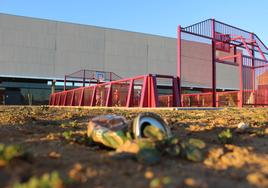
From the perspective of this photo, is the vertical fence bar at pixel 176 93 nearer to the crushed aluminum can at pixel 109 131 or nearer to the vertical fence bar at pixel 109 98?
the vertical fence bar at pixel 109 98

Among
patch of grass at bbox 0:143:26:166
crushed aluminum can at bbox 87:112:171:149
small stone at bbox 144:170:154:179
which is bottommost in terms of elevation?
small stone at bbox 144:170:154:179

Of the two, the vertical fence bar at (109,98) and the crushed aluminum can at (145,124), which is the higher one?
the vertical fence bar at (109,98)

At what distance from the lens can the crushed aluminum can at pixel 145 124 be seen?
2.84 metres

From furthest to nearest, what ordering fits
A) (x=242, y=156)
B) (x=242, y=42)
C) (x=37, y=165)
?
(x=242, y=42), (x=242, y=156), (x=37, y=165)

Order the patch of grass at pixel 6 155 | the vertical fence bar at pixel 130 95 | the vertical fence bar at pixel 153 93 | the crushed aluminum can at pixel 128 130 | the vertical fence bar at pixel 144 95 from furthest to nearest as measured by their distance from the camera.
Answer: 1. the vertical fence bar at pixel 130 95
2. the vertical fence bar at pixel 144 95
3. the vertical fence bar at pixel 153 93
4. the crushed aluminum can at pixel 128 130
5. the patch of grass at pixel 6 155

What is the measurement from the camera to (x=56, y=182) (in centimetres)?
163

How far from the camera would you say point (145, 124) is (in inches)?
118

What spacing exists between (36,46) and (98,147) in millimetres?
31629

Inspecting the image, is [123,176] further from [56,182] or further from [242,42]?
[242,42]

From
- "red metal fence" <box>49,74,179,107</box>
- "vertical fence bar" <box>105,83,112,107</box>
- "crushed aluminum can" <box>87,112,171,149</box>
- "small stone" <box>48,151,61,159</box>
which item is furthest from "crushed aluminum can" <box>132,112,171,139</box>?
"vertical fence bar" <box>105,83,112,107</box>

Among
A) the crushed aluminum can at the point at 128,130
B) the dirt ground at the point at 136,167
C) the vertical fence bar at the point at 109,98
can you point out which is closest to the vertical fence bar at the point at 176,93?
the vertical fence bar at the point at 109,98

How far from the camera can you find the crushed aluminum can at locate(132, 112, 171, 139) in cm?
284

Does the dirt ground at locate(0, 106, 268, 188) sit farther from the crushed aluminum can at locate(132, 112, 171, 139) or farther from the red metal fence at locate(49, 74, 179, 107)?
the red metal fence at locate(49, 74, 179, 107)

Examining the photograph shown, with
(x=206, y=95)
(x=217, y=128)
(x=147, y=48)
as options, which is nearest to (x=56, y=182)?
(x=217, y=128)
